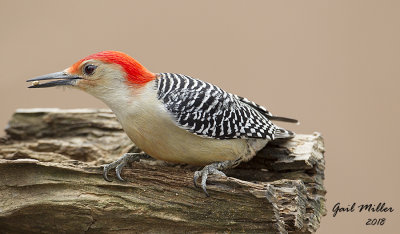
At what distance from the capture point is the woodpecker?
365cm

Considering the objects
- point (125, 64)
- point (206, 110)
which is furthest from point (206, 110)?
point (125, 64)

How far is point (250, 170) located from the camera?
4.47 meters

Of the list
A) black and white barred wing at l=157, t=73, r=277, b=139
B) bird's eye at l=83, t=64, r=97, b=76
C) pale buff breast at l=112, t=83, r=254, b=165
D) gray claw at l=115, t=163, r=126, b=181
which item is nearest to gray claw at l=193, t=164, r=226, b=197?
pale buff breast at l=112, t=83, r=254, b=165

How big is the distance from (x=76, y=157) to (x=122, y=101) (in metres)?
1.75

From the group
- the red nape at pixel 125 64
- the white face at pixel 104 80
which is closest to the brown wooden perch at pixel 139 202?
the white face at pixel 104 80

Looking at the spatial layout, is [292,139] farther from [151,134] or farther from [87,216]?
[87,216]

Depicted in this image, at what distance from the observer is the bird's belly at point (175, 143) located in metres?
3.65

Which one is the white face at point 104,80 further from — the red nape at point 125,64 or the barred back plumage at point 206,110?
the barred back plumage at point 206,110

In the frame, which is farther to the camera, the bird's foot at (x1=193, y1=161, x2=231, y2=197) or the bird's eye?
the bird's eye

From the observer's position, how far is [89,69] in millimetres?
3684

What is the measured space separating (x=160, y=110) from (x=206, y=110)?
0.37m

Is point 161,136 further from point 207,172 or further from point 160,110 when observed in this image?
point 207,172

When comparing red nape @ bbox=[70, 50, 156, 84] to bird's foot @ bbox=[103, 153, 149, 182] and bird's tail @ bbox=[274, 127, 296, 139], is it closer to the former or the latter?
bird's foot @ bbox=[103, 153, 149, 182]

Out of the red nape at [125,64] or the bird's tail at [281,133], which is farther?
the bird's tail at [281,133]
